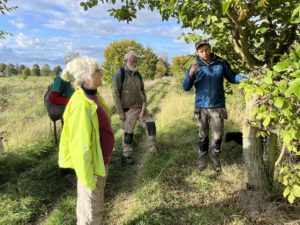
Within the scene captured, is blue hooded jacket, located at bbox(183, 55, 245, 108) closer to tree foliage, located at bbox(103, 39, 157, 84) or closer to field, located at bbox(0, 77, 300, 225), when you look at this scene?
field, located at bbox(0, 77, 300, 225)

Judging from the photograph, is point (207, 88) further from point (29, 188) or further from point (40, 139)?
point (40, 139)

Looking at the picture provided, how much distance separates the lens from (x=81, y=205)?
4.24m

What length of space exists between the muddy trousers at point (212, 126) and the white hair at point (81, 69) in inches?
104

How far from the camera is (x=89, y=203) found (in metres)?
4.20

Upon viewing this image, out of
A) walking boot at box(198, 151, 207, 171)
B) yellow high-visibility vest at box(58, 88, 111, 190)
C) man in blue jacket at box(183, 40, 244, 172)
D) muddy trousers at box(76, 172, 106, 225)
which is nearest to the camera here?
yellow high-visibility vest at box(58, 88, 111, 190)

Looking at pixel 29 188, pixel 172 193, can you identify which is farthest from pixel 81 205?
pixel 29 188

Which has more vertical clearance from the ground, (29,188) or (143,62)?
(143,62)

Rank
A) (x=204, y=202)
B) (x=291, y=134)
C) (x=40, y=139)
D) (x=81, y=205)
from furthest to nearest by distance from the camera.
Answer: (x=40, y=139), (x=204, y=202), (x=81, y=205), (x=291, y=134)

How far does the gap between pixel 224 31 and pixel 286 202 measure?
254 centimetres

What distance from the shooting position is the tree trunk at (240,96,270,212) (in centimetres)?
502

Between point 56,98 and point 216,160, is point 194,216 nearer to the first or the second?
point 216,160

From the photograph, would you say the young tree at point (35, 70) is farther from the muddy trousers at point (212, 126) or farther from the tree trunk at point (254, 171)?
the tree trunk at point (254, 171)

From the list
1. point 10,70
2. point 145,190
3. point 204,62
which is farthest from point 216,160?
point 10,70

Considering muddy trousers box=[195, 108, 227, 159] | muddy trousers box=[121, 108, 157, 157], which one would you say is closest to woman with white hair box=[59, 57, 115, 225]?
muddy trousers box=[195, 108, 227, 159]
